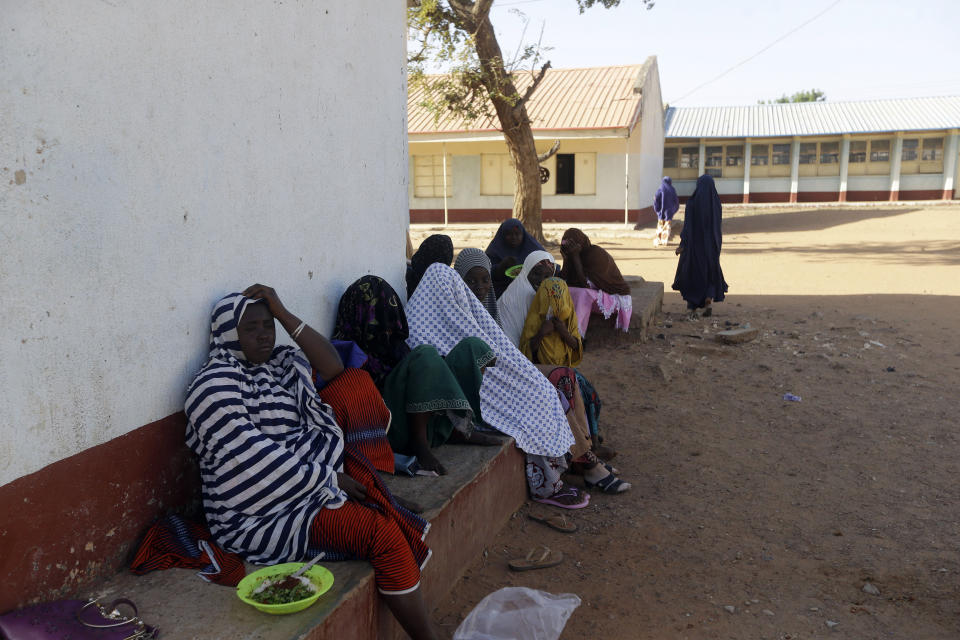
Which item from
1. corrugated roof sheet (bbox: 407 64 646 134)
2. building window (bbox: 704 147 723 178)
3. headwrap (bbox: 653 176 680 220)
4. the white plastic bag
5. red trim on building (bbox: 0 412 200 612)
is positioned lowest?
the white plastic bag

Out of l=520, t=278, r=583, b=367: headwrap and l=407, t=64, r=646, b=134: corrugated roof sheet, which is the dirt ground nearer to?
l=520, t=278, r=583, b=367: headwrap

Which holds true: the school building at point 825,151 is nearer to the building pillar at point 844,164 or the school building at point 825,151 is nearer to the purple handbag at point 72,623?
the building pillar at point 844,164

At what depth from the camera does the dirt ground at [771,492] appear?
3023 mm

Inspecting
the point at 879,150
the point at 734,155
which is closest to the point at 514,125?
the point at 734,155

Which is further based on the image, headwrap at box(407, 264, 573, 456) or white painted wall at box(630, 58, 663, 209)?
white painted wall at box(630, 58, 663, 209)

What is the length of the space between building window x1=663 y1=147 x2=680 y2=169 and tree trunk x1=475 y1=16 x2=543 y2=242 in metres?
16.5

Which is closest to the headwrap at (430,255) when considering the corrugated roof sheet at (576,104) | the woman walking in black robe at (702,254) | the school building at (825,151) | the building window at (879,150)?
the woman walking in black robe at (702,254)

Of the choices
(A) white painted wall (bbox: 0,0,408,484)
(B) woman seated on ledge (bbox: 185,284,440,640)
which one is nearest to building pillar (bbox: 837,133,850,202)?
(A) white painted wall (bbox: 0,0,408,484)

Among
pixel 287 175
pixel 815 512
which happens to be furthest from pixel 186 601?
pixel 815 512

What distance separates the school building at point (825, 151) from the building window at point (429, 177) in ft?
35.9

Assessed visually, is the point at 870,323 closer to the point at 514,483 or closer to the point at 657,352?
the point at 657,352

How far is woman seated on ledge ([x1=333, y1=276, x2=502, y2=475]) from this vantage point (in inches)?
133

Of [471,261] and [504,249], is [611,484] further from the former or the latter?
[504,249]

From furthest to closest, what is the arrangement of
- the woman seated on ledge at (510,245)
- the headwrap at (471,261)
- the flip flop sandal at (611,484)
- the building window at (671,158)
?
the building window at (671,158), the woman seated on ledge at (510,245), the headwrap at (471,261), the flip flop sandal at (611,484)
